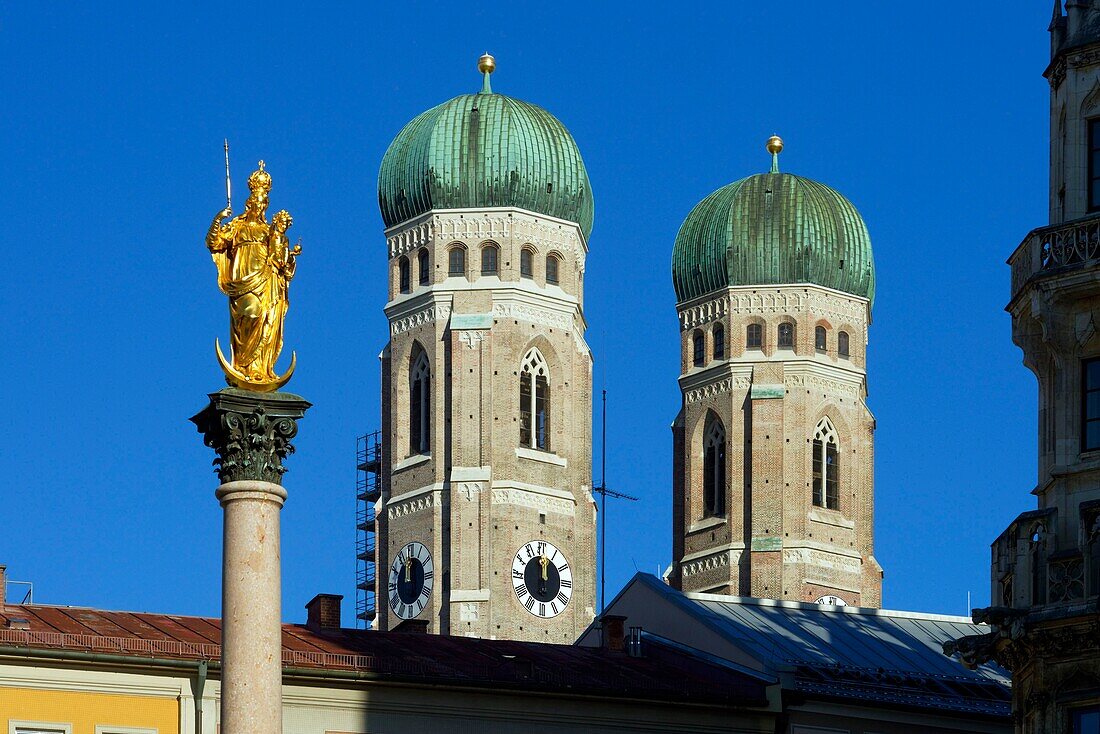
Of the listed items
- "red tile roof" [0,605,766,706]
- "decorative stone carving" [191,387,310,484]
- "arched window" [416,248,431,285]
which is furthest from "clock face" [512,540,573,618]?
"decorative stone carving" [191,387,310,484]

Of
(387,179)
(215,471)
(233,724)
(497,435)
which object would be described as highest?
(387,179)

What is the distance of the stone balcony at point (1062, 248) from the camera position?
141 feet

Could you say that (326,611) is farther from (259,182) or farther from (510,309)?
(510,309)

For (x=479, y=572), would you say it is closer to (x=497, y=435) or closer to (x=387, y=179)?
(x=497, y=435)

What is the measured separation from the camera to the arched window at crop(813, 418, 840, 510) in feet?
391

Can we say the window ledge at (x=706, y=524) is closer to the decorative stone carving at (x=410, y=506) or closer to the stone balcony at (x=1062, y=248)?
the decorative stone carving at (x=410, y=506)

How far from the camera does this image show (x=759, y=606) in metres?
65.0

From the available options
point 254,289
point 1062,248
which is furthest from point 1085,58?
point 254,289

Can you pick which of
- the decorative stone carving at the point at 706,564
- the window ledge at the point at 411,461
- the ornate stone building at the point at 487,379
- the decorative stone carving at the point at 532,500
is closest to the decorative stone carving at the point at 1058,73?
the ornate stone building at the point at 487,379

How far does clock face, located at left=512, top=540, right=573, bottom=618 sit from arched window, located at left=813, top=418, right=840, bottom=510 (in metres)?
13.4

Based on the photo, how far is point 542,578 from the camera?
4262 inches

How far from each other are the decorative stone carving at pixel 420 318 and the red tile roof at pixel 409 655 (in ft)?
180

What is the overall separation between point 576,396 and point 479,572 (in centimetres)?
802

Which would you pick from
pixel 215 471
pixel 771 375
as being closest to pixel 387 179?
pixel 771 375
